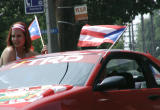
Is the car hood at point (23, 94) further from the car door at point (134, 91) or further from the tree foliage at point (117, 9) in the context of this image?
the tree foliage at point (117, 9)

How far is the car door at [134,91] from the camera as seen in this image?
4.84 m

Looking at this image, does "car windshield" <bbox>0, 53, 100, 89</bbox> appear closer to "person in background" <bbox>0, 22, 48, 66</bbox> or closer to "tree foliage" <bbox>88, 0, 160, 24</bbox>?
"person in background" <bbox>0, 22, 48, 66</bbox>

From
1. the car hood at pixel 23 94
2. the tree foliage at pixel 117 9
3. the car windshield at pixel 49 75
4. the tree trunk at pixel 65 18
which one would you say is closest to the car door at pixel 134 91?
the car windshield at pixel 49 75

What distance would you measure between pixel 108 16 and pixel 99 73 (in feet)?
55.8

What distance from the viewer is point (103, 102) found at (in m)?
4.76

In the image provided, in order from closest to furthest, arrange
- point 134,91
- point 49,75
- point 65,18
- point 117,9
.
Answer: point 49,75, point 134,91, point 65,18, point 117,9

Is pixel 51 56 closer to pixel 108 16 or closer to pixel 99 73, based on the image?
pixel 99 73

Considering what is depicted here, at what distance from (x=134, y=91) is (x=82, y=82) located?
0.75m

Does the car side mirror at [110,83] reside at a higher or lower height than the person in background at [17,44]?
lower

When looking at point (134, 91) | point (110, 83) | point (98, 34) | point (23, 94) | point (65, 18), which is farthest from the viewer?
point (65, 18)

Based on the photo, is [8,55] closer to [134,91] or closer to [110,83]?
[134,91]

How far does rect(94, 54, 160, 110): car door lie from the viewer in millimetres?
4840

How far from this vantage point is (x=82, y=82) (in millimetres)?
4793

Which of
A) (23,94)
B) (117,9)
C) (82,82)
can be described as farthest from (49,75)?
(117,9)
